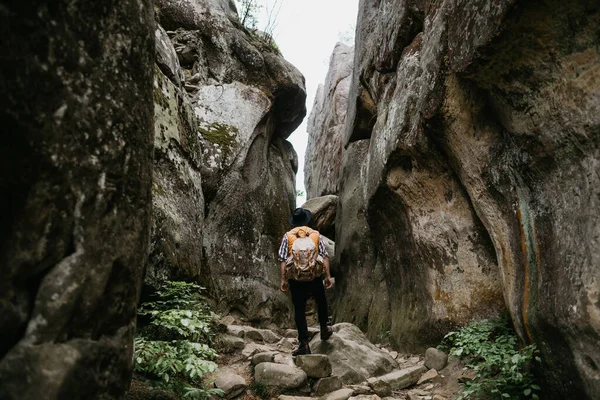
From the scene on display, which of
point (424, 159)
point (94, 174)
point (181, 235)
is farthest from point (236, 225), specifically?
point (94, 174)

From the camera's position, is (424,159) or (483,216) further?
(424,159)

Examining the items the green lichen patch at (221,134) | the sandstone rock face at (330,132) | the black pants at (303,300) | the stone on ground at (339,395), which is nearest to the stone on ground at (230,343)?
the black pants at (303,300)

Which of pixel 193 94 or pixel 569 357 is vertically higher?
pixel 193 94

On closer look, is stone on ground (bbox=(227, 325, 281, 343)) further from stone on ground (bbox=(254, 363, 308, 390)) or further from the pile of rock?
stone on ground (bbox=(254, 363, 308, 390))

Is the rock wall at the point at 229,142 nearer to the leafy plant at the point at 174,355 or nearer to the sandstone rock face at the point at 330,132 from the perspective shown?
the leafy plant at the point at 174,355

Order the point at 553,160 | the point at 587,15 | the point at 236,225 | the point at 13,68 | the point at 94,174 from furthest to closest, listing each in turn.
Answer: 1. the point at 236,225
2. the point at 553,160
3. the point at 587,15
4. the point at 94,174
5. the point at 13,68

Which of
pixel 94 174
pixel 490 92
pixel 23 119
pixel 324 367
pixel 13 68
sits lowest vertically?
pixel 324 367

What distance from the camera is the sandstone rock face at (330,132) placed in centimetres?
2017

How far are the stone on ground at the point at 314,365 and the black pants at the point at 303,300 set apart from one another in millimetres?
715

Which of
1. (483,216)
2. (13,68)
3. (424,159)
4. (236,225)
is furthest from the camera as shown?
(236,225)

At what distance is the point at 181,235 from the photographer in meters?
7.25

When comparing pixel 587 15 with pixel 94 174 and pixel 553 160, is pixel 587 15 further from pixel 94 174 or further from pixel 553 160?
pixel 94 174

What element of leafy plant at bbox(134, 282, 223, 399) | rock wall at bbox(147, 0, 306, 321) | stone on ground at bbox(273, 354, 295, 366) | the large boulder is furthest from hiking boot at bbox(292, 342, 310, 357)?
rock wall at bbox(147, 0, 306, 321)

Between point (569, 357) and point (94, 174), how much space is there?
179 inches
